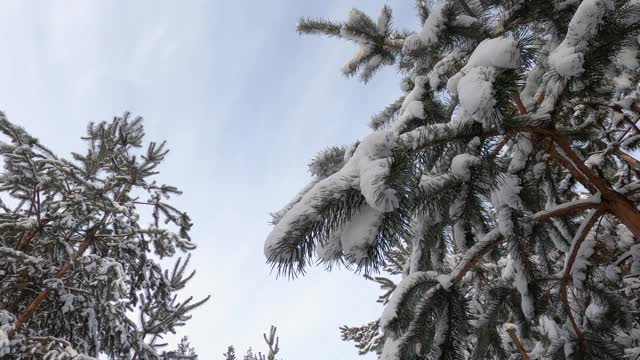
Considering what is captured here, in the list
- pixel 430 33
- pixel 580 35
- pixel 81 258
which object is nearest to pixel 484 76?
pixel 580 35

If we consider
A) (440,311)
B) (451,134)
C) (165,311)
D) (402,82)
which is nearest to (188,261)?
(165,311)

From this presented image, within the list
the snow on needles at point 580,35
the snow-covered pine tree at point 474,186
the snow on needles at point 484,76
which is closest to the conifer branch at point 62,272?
the snow-covered pine tree at point 474,186

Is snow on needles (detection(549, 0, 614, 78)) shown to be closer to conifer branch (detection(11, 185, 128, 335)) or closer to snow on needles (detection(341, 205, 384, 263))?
snow on needles (detection(341, 205, 384, 263))

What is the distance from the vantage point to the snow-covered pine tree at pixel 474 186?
1371 millimetres

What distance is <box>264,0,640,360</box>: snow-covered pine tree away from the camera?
1371mm

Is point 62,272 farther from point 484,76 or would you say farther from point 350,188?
point 484,76

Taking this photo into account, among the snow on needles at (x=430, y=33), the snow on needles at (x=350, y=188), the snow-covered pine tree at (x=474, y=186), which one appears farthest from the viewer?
the snow on needles at (x=430, y=33)

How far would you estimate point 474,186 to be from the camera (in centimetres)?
187

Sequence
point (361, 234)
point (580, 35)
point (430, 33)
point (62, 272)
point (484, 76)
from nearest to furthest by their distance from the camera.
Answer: point (361, 234) < point (484, 76) < point (580, 35) < point (430, 33) < point (62, 272)

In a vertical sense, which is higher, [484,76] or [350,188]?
[484,76]

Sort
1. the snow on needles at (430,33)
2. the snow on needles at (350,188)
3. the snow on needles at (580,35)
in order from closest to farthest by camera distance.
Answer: the snow on needles at (350,188) → the snow on needles at (580,35) → the snow on needles at (430,33)

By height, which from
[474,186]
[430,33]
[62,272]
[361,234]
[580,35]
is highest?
[430,33]

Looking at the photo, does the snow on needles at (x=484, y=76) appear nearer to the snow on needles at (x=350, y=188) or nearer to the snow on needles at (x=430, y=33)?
the snow on needles at (x=350, y=188)

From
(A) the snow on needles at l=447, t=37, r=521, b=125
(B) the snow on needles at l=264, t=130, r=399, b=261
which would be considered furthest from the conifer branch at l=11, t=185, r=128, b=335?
(A) the snow on needles at l=447, t=37, r=521, b=125
